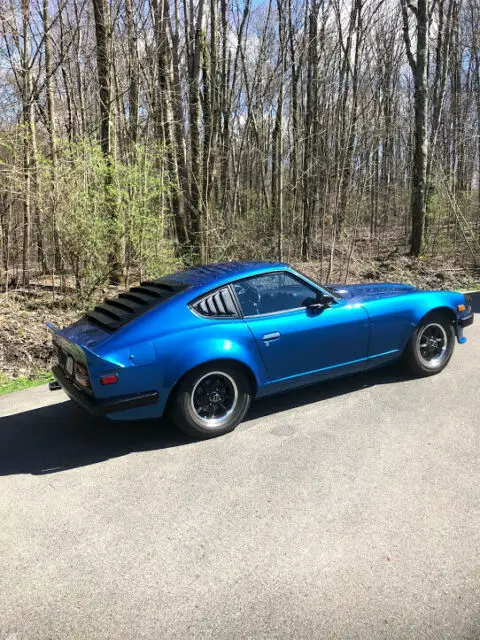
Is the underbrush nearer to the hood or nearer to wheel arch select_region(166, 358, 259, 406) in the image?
wheel arch select_region(166, 358, 259, 406)

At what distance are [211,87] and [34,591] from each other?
12311mm

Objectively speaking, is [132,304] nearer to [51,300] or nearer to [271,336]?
[271,336]

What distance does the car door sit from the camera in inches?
166

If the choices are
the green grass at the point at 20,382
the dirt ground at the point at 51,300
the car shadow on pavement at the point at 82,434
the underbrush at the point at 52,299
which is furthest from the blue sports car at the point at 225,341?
the dirt ground at the point at 51,300

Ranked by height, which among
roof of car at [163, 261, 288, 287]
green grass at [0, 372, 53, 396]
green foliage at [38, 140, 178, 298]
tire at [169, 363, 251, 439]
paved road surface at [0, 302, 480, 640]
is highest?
green foliage at [38, 140, 178, 298]

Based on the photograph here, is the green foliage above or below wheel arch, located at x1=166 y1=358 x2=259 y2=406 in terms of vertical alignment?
above

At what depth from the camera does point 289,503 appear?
9.98 feet

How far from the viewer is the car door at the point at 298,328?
421cm

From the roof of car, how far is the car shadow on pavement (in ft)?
4.14

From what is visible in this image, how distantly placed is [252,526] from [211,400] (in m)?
1.30

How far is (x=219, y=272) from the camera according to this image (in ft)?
14.6

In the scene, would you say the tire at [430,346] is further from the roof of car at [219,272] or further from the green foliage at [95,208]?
the green foliage at [95,208]

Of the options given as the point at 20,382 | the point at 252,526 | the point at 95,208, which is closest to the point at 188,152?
the point at 95,208

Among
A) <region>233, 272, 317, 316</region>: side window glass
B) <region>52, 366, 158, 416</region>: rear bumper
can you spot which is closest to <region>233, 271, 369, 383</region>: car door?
<region>233, 272, 317, 316</region>: side window glass
